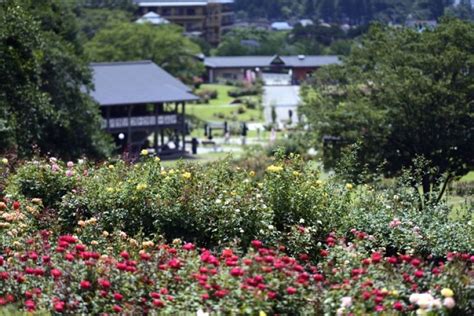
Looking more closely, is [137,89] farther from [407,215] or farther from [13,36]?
[407,215]

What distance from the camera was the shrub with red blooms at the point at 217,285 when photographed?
780cm

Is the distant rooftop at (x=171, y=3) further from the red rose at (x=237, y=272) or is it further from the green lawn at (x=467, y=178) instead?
the red rose at (x=237, y=272)

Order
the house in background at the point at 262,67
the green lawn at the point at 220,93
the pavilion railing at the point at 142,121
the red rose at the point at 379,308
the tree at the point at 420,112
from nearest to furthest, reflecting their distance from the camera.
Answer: the red rose at the point at 379,308 → the tree at the point at 420,112 → the pavilion railing at the point at 142,121 → the green lawn at the point at 220,93 → the house in background at the point at 262,67

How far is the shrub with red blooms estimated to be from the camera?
25.6 feet

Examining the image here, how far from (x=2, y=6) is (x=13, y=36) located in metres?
1.02

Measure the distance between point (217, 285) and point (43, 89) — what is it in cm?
2775

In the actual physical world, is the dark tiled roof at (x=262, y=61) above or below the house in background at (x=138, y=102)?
below

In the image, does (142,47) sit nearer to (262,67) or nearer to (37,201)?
(262,67)

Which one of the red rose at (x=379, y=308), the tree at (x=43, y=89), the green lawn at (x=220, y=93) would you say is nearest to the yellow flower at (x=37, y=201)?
the red rose at (x=379, y=308)

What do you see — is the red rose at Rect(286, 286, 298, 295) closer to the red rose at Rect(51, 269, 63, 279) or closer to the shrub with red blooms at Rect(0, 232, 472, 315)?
the shrub with red blooms at Rect(0, 232, 472, 315)

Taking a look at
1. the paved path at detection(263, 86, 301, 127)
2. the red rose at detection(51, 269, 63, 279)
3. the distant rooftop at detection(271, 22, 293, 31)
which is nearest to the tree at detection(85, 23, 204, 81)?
the paved path at detection(263, 86, 301, 127)

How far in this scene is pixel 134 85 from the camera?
184 feet

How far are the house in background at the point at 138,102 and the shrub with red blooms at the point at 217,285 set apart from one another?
1765 inches

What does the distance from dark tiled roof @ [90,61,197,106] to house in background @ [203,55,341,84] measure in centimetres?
4946
